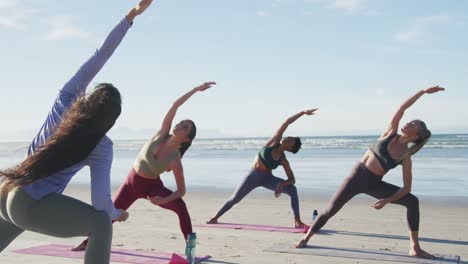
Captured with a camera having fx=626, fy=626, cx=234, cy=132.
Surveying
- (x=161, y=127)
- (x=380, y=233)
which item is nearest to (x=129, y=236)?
(x=161, y=127)

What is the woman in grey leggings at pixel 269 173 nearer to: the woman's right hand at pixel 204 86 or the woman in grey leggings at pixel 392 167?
the woman in grey leggings at pixel 392 167

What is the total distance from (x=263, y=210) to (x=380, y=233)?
302 centimetres

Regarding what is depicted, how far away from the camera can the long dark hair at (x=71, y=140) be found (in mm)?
3205

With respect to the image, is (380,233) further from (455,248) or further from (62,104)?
(62,104)

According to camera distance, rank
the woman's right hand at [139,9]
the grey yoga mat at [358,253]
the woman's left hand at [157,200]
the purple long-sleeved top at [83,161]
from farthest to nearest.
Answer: the grey yoga mat at [358,253], the woman's left hand at [157,200], the woman's right hand at [139,9], the purple long-sleeved top at [83,161]

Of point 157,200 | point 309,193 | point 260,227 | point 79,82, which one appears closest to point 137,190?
point 157,200

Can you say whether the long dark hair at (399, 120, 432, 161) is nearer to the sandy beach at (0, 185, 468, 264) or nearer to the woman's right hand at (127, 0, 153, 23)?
the sandy beach at (0, 185, 468, 264)

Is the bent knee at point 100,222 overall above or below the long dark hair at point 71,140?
below

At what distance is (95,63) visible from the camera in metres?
3.57

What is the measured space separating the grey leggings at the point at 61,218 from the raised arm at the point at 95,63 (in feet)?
→ 2.01

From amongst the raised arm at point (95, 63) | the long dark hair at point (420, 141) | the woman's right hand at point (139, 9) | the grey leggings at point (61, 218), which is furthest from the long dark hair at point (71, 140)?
the long dark hair at point (420, 141)

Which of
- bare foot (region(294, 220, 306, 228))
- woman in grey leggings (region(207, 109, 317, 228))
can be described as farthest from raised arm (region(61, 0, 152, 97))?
bare foot (region(294, 220, 306, 228))

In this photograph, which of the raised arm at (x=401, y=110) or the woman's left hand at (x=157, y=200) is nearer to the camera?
the woman's left hand at (x=157, y=200)

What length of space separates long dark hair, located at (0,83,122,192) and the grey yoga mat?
4129 millimetres
